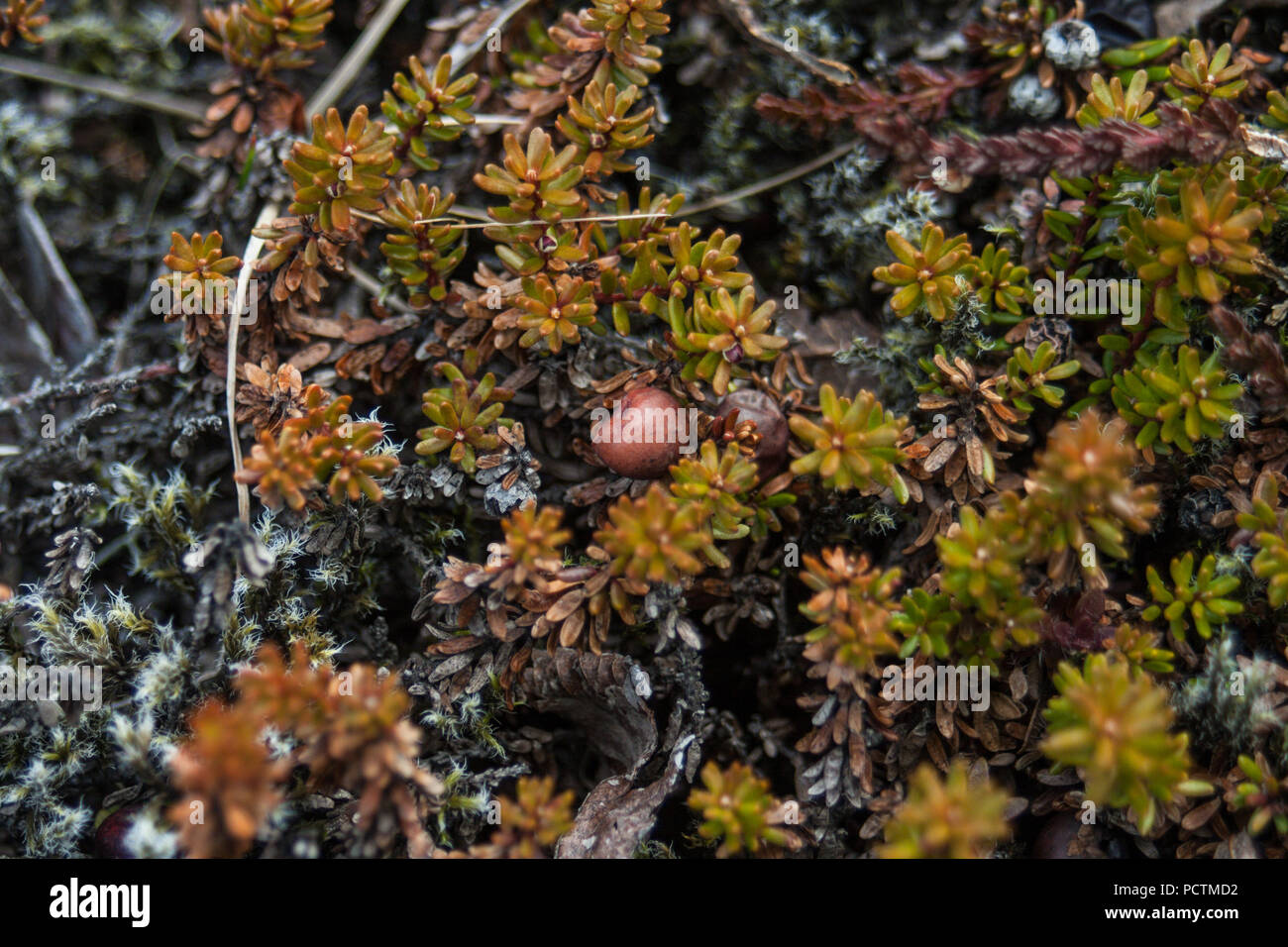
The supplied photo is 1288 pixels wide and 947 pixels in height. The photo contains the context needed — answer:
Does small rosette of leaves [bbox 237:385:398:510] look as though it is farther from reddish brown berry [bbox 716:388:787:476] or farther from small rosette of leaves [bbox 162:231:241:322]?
reddish brown berry [bbox 716:388:787:476]

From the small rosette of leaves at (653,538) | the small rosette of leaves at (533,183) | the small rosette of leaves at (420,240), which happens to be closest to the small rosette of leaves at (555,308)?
the small rosette of leaves at (533,183)

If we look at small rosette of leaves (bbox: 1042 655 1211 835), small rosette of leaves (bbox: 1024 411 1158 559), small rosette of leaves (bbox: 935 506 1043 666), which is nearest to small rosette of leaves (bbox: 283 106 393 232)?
small rosette of leaves (bbox: 935 506 1043 666)

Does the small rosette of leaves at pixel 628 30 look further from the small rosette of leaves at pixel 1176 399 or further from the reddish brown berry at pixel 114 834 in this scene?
the reddish brown berry at pixel 114 834

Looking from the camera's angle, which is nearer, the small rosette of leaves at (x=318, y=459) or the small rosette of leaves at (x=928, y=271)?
the small rosette of leaves at (x=318, y=459)

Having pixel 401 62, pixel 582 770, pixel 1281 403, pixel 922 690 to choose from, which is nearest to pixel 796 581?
pixel 922 690

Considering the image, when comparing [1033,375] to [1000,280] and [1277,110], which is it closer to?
[1000,280]
